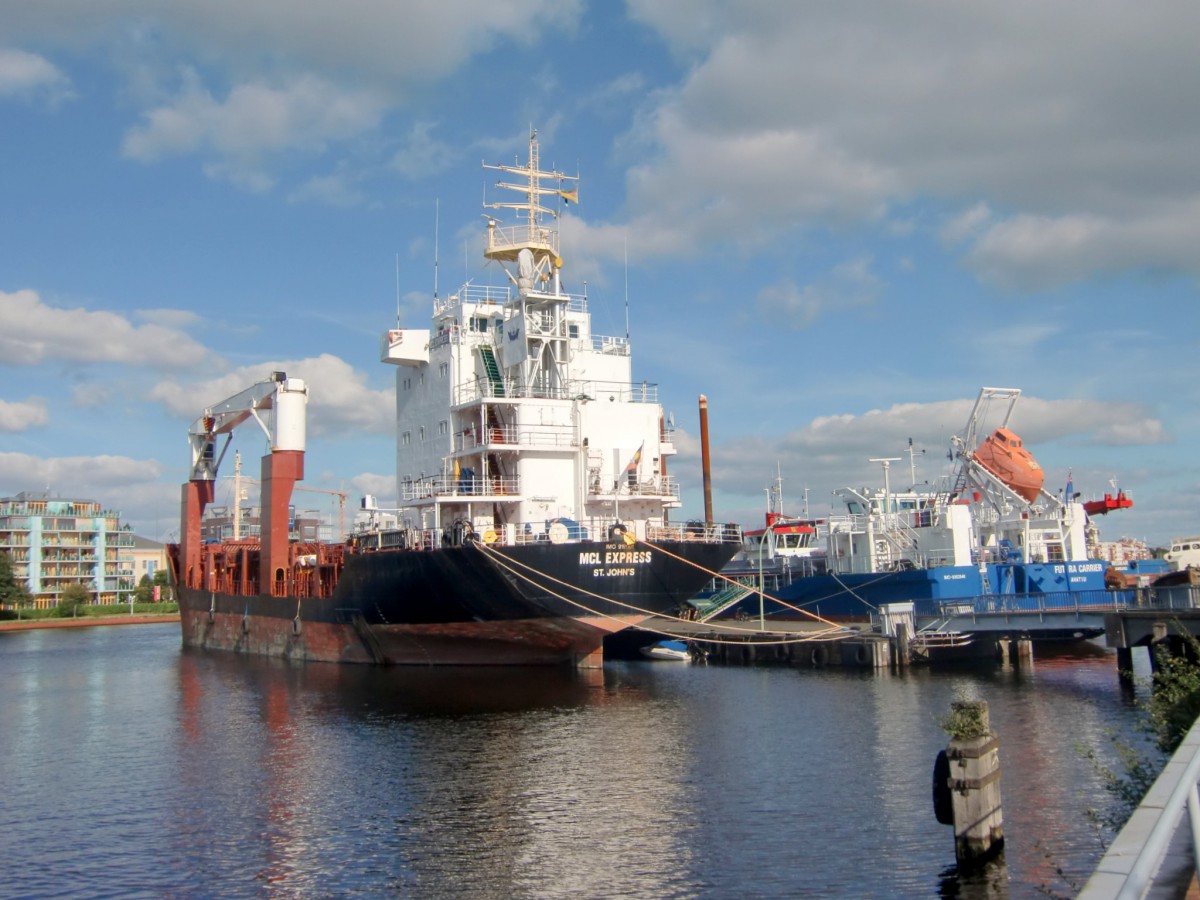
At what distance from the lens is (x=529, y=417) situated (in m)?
36.7

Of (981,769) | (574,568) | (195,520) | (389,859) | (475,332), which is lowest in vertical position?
(389,859)

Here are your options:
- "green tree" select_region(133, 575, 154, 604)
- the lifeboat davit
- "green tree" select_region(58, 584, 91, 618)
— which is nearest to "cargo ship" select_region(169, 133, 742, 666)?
the lifeboat davit

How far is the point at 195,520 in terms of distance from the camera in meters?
58.0

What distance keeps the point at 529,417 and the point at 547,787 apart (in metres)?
19.3

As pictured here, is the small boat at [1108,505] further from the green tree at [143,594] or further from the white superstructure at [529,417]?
the green tree at [143,594]

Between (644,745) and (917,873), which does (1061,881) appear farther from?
(644,745)

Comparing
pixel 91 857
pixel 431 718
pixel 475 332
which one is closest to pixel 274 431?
pixel 475 332

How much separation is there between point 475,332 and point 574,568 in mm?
12669

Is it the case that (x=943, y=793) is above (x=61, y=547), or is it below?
below

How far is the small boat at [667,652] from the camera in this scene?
4162 centimetres

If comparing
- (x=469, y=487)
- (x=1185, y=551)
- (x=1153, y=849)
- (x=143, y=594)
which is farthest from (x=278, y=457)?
(x=143, y=594)

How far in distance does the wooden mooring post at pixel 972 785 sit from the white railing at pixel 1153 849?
26.1 feet

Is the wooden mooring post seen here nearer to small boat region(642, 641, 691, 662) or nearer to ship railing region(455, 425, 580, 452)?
ship railing region(455, 425, 580, 452)

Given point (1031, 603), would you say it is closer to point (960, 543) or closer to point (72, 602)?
point (960, 543)
